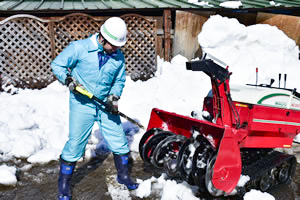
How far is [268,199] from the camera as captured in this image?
137 inches

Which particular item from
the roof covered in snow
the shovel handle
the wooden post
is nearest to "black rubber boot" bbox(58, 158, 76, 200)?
the shovel handle

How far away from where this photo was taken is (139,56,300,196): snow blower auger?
3.34 meters

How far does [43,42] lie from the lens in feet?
26.7

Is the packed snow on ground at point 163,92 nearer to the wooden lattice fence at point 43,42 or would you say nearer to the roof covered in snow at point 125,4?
the wooden lattice fence at point 43,42

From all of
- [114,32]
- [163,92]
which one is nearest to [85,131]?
[114,32]

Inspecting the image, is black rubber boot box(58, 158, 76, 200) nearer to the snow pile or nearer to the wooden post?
the snow pile

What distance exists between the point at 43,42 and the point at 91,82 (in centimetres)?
521

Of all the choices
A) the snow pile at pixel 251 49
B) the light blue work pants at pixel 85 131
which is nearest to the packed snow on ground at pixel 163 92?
the snow pile at pixel 251 49

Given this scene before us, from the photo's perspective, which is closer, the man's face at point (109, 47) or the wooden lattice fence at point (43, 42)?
→ the man's face at point (109, 47)

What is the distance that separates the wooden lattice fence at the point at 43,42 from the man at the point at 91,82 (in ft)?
15.0

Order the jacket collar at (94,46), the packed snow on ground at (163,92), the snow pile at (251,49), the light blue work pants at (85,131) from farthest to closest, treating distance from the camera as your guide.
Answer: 1. the snow pile at (251,49)
2. the packed snow on ground at (163,92)
3. the light blue work pants at (85,131)
4. the jacket collar at (94,46)

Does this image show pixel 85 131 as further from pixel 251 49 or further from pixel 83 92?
pixel 251 49

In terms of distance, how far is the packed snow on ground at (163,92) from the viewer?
5.15m

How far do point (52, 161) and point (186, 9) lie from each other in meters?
5.60
